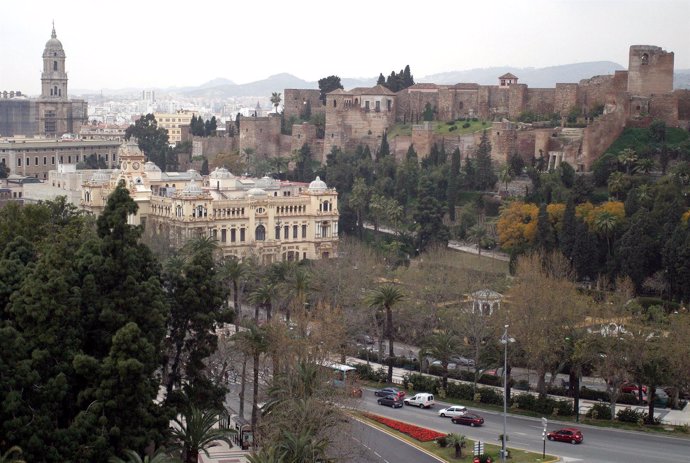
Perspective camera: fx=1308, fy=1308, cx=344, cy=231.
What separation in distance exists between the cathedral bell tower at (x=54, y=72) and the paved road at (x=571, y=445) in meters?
112

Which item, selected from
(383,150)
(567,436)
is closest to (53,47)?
(383,150)

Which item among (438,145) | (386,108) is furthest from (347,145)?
(438,145)

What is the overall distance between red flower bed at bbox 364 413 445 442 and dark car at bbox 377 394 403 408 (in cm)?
213

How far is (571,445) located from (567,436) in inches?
15.4

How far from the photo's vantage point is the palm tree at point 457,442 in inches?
1517

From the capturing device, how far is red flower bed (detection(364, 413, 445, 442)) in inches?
1591

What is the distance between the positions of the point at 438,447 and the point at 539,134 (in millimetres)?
43424

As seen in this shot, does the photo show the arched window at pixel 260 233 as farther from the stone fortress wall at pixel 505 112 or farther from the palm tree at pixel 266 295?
the palm tree at pixel 266 295

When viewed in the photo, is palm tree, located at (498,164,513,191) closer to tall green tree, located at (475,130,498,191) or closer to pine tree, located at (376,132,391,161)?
tall green tree, located at (475,130,498,191)

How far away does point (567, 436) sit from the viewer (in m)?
40.3

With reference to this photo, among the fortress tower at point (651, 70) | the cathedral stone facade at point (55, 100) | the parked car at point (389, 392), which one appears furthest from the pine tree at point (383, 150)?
the cathedral stone facade at point (55, 100)

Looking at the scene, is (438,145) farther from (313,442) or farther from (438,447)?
(313,442)

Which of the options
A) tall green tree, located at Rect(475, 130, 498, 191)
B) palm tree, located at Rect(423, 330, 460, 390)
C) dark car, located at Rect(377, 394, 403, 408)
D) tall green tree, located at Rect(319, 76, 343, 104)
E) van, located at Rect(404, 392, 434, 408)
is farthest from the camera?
tall green tree, located at Rect(319, 76, 343, 104)

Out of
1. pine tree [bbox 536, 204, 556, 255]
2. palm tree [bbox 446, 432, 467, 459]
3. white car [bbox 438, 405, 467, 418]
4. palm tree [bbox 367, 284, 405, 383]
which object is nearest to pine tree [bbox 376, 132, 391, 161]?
pine tree [bbox 536, 204, 556, 255]
